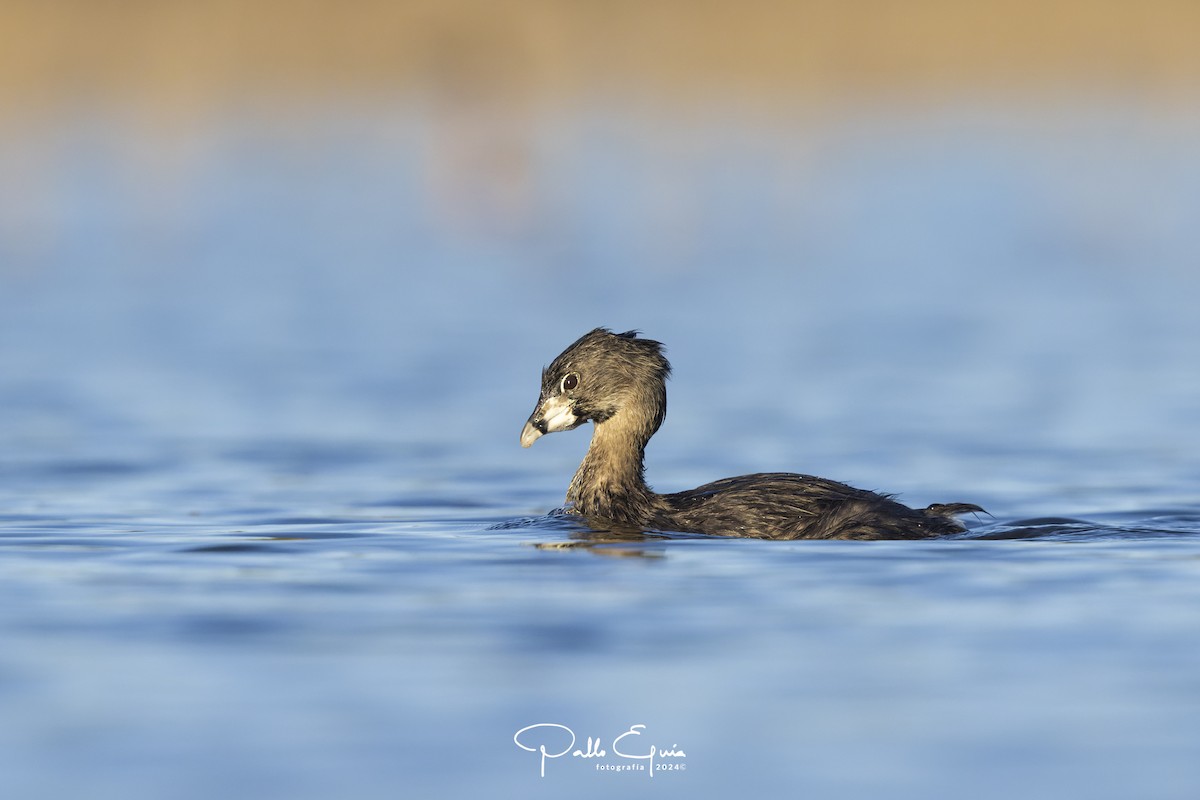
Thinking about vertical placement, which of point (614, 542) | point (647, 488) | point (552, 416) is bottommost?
point (614, 542)

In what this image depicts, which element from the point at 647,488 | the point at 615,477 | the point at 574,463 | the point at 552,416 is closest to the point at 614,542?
the point at 615,477

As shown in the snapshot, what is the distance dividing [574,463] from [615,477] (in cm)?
299

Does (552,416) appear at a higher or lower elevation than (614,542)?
higher

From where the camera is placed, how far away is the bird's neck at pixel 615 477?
474 inches

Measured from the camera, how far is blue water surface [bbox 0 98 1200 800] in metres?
7.32

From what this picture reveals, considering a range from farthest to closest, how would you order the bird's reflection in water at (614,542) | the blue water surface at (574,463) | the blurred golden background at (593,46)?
the blurred golden background at (593,46), the bird's reflection in water at (614,542), the blue water surface at (574,463)

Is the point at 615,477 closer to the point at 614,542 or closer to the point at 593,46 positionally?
the point at 614,542

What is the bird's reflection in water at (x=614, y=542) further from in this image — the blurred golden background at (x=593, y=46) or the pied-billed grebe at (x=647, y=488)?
the blurred golden background at (x=593, y=46)

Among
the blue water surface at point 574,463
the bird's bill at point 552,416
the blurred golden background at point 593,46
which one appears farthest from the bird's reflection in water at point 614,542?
the blurred golden background at point 593,46

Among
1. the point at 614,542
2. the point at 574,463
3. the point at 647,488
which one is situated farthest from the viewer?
the point at 574,463

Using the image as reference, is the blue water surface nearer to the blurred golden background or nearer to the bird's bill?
the bird's bill

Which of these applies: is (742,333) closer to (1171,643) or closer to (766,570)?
(766,570)

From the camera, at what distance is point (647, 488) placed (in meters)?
12.3

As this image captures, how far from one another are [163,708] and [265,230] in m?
21.1
